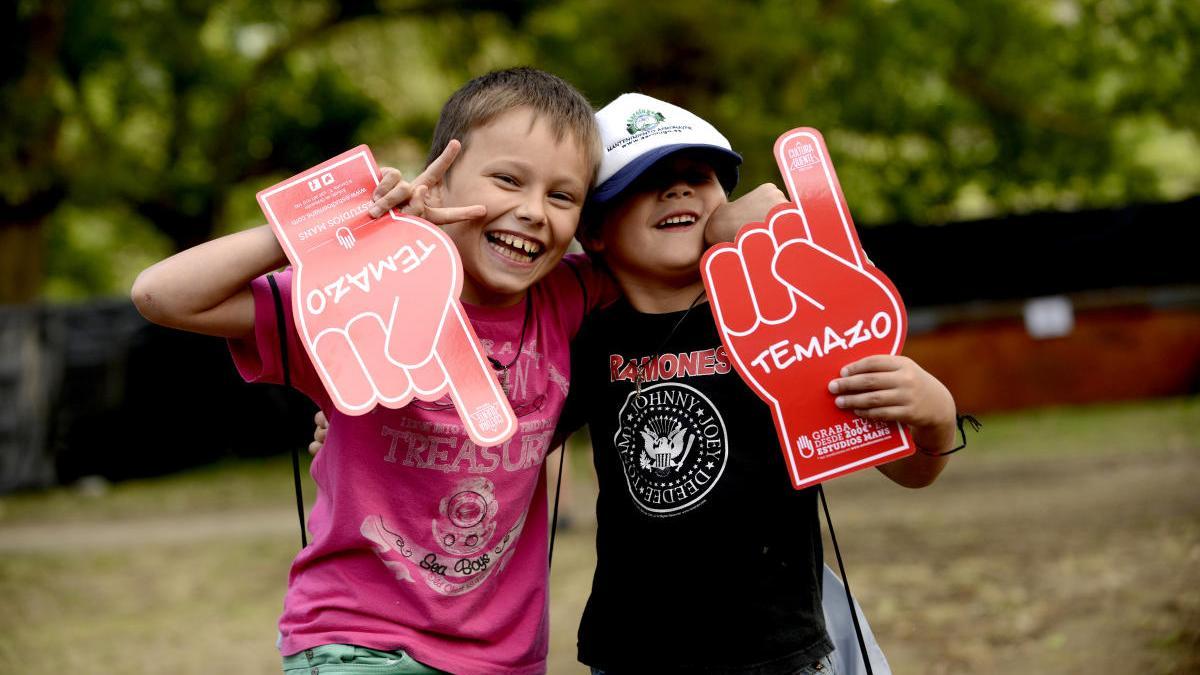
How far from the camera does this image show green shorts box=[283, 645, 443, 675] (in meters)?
1.60

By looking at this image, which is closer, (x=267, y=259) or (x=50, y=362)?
(x=267, y=259)

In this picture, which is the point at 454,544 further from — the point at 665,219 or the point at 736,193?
the point at 736,193

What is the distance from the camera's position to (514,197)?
66.3 inches

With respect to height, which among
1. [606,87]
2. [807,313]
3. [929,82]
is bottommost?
[807,313]

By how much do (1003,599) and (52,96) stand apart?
10030 millimetres

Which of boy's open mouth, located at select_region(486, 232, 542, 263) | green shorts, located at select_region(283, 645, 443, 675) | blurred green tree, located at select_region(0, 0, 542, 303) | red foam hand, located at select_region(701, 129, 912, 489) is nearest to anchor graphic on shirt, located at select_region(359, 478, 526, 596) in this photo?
green shorts, located at select_region(283, 645, 443, 675)

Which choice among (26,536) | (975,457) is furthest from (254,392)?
(975,457)

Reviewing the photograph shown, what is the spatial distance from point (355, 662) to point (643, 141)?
0.94m

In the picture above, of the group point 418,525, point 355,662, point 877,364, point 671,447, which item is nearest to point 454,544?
point 418,525

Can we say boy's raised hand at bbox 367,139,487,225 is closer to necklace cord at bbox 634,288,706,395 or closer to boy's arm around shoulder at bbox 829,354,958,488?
necklace cord at bbox 634,288,706,395

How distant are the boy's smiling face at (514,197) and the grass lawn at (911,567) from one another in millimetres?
2784

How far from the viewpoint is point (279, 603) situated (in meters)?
5.36

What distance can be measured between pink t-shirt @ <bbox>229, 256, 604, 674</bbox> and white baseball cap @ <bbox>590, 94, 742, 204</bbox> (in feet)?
1.01

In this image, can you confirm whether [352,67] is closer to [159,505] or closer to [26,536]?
[159,505]
